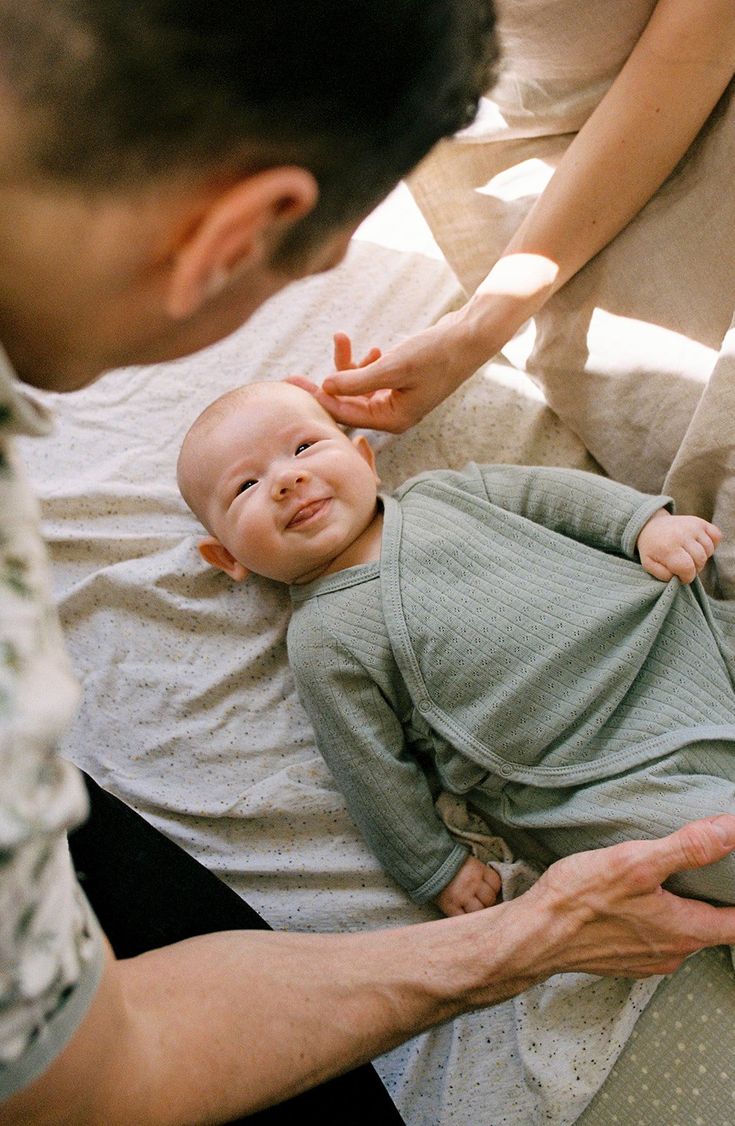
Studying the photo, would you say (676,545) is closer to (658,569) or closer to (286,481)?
(658,569)

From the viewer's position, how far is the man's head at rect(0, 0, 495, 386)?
0.48 m

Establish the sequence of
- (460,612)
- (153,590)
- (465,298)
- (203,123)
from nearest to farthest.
Result: (203,123), (460,612), (153,590), (465,298)

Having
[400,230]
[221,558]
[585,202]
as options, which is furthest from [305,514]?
[400,230]

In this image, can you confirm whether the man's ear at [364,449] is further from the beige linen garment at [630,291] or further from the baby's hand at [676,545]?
the baby's hand at [676,545]

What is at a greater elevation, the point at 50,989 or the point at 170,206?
the point at 170,206

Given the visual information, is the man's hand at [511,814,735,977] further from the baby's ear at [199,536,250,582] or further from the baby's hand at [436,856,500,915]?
the baby's ear at [199,536,250,582]

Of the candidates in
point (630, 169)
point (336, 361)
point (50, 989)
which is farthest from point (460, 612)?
point (50, 989)

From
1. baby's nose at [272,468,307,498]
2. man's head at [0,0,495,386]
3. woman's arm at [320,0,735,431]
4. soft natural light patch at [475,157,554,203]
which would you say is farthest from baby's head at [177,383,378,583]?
man's head at [0,0,495,386]

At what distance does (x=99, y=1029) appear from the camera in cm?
65

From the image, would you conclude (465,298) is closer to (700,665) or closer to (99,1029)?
(700,665)

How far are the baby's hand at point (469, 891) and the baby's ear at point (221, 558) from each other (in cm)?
50

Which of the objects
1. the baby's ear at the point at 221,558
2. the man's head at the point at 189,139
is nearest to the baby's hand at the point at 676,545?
the baby's ear at the point at 221,558

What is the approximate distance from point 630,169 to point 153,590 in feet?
2.89

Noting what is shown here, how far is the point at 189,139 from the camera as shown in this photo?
0.51 metres
